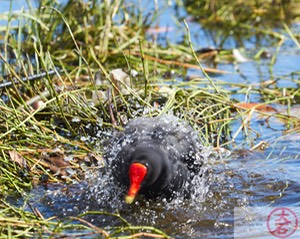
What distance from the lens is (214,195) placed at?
4.41 metres

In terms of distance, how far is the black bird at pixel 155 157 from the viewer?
11.8 ft

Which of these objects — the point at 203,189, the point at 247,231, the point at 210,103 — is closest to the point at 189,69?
the point at 210,103

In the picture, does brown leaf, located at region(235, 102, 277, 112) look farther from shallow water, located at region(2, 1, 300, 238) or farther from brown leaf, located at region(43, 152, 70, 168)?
brown leaf, located at region(43, 152, 70, 168)

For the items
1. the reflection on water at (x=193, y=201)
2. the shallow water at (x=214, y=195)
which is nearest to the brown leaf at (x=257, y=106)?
the shallow water at (x=214, y=195)

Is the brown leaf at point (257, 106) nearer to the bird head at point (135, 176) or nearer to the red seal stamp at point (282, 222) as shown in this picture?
the red seal stamp at point (282, 222)

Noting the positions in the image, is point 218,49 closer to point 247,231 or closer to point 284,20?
point 284,20

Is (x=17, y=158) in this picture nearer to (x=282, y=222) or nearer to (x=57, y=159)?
(x=57, y=159)

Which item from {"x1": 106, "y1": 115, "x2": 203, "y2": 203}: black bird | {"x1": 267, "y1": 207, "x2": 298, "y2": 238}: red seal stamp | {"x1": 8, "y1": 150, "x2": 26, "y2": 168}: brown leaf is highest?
{"x1": 106, "y1": 115, "x2": 203, "y2": 203}: black bird

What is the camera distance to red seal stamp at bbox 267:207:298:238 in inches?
150

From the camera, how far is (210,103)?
5473mm

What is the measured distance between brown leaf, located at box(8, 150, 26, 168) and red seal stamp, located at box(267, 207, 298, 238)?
4.67 ft

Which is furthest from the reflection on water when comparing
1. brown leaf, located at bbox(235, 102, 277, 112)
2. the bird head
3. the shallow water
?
brown leaf, located at bbox(235, 102, 277, 112)

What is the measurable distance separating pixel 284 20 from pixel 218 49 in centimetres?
168

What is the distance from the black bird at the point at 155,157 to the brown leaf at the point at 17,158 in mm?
598
